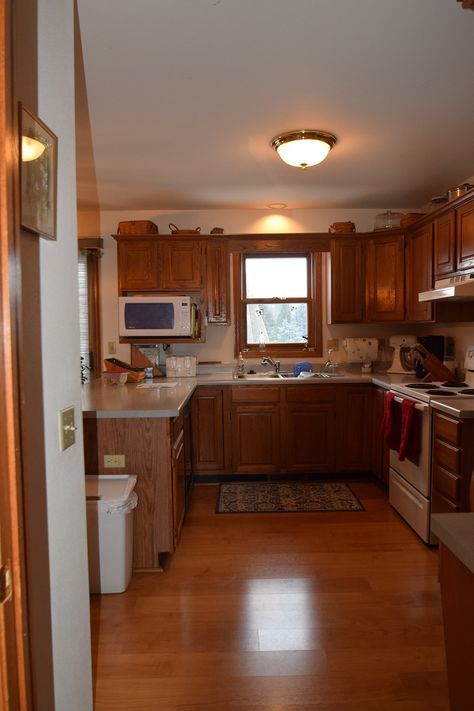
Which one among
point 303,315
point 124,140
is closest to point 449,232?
point 303,315

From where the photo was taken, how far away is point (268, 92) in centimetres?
213

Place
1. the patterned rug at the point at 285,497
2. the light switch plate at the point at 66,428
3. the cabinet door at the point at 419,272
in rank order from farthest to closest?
the cabinet door at the point at 419,272 → the patterned rug at the point at 285,497 → the light switch plate at the point at 66,428

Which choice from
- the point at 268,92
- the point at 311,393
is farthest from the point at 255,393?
the point at 268,92

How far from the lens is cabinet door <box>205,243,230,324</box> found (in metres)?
3.84

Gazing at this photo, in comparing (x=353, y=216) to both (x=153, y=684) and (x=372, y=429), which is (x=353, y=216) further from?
(x=153, y=684)

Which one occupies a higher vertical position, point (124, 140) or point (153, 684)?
point (124, 140)

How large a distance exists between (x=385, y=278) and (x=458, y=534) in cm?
315

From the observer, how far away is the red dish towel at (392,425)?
2898 millimetres

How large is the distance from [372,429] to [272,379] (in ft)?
3.12

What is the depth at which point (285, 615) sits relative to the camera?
194 cm

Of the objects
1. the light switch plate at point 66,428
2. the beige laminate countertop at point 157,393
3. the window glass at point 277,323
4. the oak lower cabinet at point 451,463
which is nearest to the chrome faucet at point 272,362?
the window glass at point 277,323

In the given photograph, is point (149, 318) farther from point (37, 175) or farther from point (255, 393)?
point (37, 175)

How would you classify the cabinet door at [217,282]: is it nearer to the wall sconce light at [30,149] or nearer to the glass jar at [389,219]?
the glass jar at [389,219]

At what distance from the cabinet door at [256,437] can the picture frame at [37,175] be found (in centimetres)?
280
